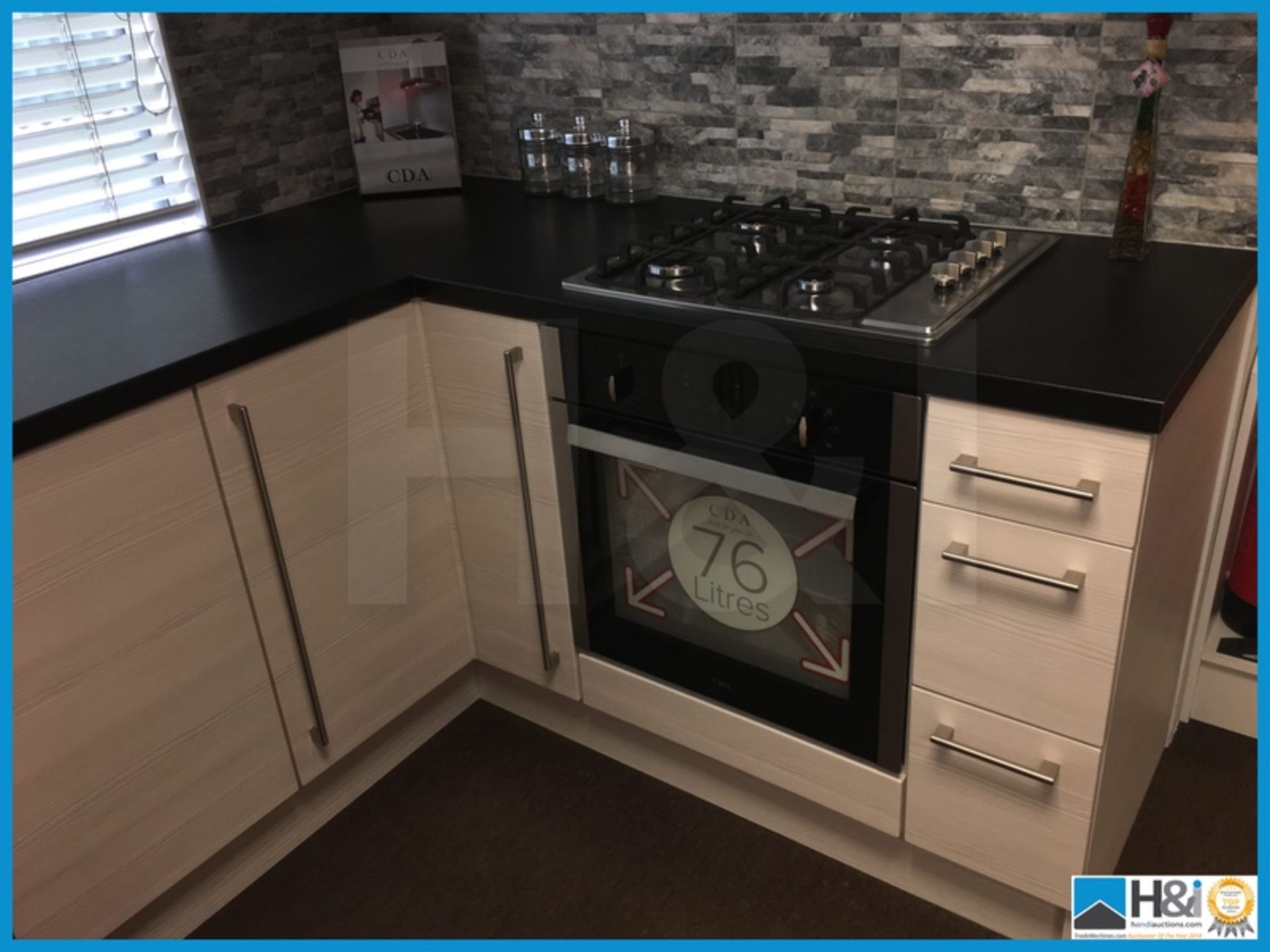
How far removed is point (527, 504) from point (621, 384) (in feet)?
1.06

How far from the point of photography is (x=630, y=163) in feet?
6.39

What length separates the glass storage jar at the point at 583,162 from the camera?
6.53 ft

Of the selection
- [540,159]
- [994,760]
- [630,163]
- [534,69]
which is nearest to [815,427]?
[994,760]

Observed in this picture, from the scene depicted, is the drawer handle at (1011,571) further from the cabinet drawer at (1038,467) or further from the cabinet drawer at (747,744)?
the cabinet drawer at (747,744)

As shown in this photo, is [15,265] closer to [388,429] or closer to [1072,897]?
[388,429]

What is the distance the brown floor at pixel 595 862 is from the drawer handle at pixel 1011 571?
2.18 ft

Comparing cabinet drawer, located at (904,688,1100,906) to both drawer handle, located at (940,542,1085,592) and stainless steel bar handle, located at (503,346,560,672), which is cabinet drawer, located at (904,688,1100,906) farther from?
stainless steel bar handle, located at (503,346,560,672)

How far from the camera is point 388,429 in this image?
166 centimetres

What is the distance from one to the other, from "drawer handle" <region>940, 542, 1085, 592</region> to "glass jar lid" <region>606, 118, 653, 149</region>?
1023 millimetres

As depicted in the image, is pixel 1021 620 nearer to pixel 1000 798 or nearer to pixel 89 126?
pixel 1000 798

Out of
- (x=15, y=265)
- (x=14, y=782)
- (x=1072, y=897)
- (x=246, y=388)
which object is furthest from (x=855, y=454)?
(x=15, y=265)

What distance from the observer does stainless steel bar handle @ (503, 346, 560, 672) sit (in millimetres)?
1578

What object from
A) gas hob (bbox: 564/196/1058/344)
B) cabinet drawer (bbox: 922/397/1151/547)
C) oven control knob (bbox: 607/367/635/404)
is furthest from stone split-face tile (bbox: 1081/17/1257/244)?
oven control knob (bbox: 607/367/635/404)

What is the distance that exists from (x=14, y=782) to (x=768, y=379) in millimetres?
1042
